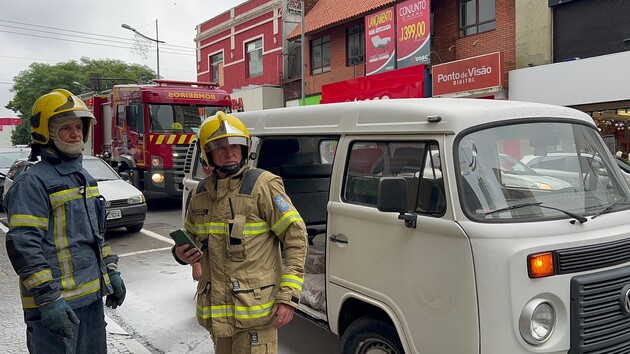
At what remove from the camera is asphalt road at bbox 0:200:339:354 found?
180 inches

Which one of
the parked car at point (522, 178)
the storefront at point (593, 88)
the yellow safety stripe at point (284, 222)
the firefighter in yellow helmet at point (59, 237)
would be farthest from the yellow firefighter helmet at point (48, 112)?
the storefront at point (593, 88)

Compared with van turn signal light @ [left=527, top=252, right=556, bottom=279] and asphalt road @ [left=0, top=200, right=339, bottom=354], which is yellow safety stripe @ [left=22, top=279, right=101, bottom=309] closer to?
asphalt road @ [left=0, top=200, right=339, bottom=354]

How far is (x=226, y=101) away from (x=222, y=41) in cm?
1685

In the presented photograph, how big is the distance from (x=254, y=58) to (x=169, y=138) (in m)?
15.4

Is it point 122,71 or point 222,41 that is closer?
point 222,41

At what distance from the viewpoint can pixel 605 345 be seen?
2680mm

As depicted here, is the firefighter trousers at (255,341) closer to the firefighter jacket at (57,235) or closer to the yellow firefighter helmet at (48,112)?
the firefighter jacket at (57,235)

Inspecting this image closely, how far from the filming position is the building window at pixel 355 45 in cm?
2025

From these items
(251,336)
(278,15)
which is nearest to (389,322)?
(251,336)

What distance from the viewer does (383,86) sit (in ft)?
59.6

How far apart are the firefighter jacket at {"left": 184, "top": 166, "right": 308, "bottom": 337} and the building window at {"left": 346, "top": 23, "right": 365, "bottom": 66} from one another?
18270mm

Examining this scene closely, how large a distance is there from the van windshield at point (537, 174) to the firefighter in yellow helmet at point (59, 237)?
6.86 ft

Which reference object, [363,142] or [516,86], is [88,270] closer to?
[363,142]

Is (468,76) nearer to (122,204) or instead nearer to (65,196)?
(122,204)
